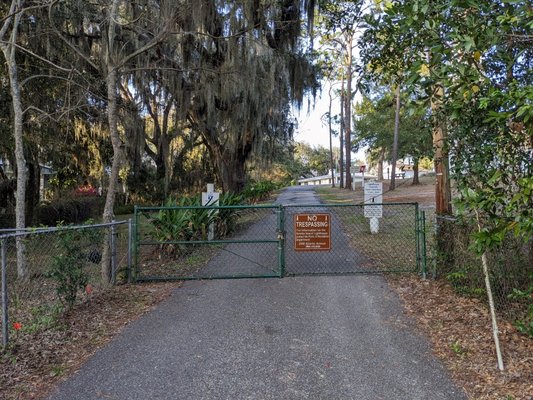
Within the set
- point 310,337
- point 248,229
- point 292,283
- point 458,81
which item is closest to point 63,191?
point 248,229

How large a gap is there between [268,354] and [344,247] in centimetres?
608

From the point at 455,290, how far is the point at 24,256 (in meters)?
6.99

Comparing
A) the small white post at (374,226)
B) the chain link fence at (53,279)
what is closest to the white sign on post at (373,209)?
the small white post at (374,226)

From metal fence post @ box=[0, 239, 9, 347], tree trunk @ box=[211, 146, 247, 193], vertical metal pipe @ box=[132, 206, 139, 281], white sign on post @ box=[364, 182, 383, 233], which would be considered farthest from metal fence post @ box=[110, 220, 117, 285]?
tree trunk @ box=[211, 146, 247, 193]

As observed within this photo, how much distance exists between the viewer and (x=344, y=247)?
10.2 metres

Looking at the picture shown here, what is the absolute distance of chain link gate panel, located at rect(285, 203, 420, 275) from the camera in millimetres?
7535

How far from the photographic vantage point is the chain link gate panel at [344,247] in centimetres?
754

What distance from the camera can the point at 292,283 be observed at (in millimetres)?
7215

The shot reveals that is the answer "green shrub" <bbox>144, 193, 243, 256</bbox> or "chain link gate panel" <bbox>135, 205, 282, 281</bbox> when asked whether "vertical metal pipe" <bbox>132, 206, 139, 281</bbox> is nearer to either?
"chain link gate panel" <bbox>135, 205, 282, 281</bbox>

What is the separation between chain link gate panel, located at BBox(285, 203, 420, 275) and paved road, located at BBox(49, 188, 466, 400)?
4.09ft

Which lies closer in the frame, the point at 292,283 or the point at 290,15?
the point at 292,283

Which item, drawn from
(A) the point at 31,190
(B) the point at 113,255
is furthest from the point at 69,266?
(A) the point at 31,190

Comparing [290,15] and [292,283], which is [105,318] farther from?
[290,15]

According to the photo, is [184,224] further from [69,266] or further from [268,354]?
[268,354]
